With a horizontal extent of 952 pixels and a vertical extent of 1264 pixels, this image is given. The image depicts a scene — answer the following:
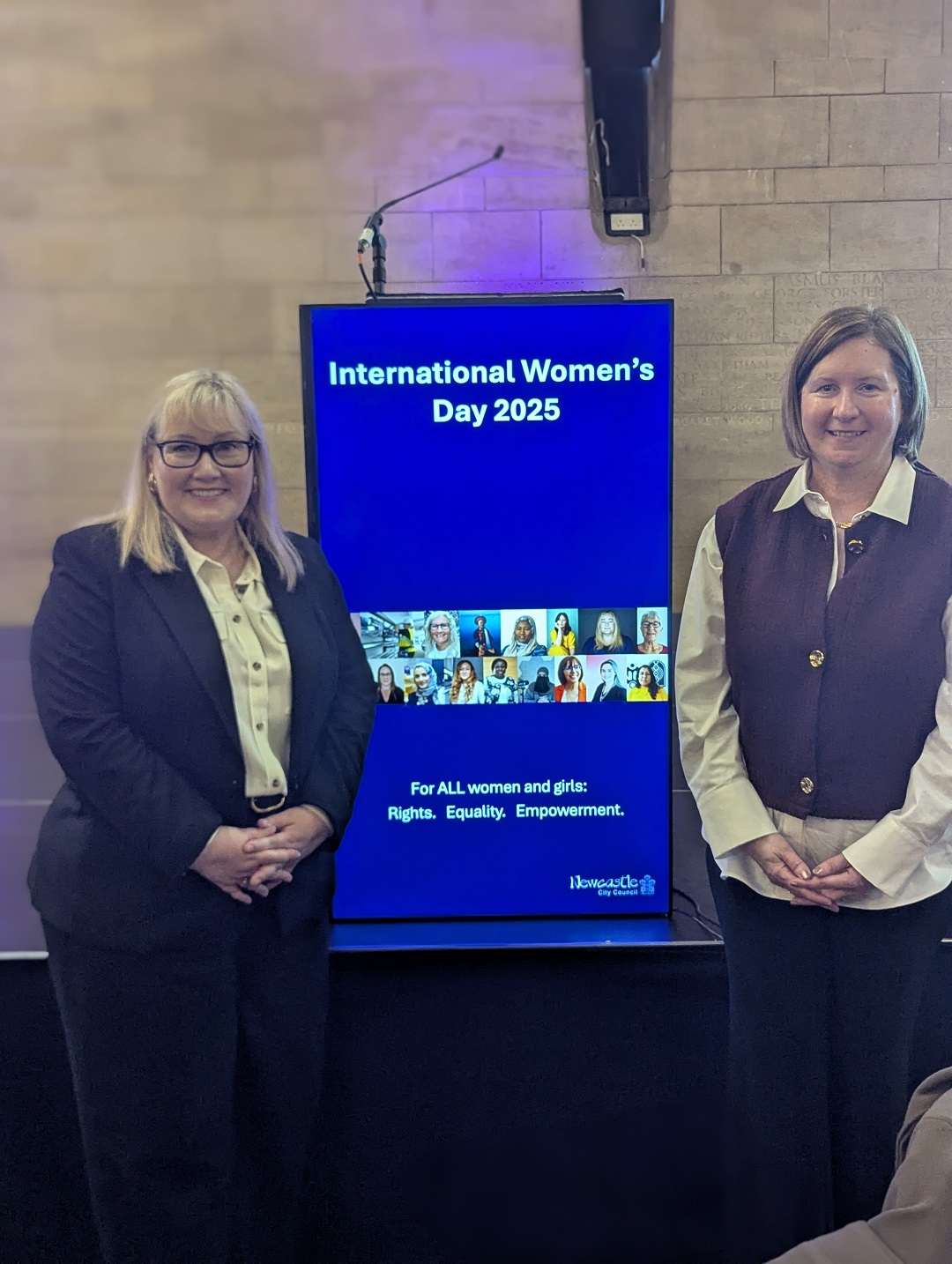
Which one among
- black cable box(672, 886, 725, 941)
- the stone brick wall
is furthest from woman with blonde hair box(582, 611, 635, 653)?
black cable box(672, 886, 725, 941)

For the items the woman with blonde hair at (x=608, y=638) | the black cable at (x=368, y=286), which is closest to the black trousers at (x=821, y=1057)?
the woman with blonde hair at (x=608, y=638)

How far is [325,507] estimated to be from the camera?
2.70 meters

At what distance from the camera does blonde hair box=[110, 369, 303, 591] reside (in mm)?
1968

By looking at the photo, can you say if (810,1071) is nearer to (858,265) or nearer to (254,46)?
(858,265)

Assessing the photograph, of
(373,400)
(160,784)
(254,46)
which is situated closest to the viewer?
(160,784)

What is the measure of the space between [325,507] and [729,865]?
1342 millimetres

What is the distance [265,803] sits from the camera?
2012 mm

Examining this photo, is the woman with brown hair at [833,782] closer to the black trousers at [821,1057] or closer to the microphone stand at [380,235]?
the black trousers at [821,1057]

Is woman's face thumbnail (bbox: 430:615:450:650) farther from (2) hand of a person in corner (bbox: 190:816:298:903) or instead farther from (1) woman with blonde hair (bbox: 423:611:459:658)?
(2) hand of a person in corner (bbox: 190:816:298:903)

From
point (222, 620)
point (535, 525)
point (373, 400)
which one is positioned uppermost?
point (373, 400)

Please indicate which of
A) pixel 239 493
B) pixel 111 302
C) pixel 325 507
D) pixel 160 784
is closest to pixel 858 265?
pixel 325 507

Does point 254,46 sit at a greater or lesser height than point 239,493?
greater

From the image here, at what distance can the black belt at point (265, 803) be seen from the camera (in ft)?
6.56

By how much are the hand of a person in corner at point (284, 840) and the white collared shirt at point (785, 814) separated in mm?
788
